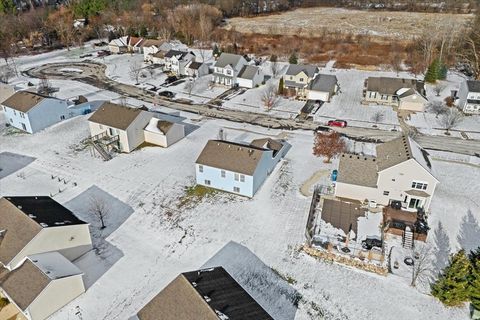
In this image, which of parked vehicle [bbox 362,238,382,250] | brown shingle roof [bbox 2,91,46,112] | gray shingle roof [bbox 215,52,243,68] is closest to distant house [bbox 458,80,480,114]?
parked vehicle [bbox 362,238,382,250]

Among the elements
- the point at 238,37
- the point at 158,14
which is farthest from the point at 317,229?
the point at 158,14

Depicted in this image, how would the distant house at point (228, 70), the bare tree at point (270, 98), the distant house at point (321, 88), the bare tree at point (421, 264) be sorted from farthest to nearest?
the distant house at point (228, 70) → the distant house at point (321, 88) → the bare tree at point (270, 98) → the bare tree at point (421, 264)

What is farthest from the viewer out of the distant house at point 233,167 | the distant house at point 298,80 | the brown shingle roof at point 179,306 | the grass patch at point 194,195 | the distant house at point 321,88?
the distant house at point 298,80

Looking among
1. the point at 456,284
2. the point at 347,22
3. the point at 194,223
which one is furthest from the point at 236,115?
the point at 347,22

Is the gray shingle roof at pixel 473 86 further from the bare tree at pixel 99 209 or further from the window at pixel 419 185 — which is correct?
the bare tree at pixel 99 209

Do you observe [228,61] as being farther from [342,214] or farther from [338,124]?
[342,214]

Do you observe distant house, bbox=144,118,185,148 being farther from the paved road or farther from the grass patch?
the paved road

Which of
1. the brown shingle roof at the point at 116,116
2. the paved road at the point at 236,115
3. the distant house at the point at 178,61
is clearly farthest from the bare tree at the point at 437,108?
the distant house at the point at 178,61
